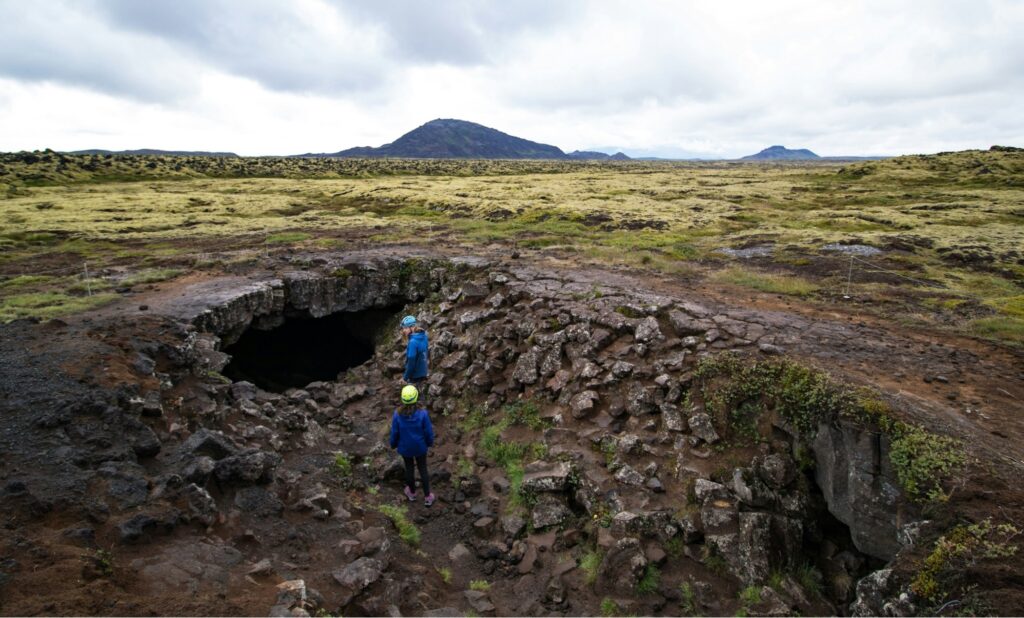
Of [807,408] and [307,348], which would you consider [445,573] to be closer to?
[807,408]

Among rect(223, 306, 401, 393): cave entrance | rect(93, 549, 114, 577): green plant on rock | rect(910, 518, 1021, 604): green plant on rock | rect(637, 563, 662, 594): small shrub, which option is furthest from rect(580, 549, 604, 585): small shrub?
rect(223, 306, 401, 393): cave entrance

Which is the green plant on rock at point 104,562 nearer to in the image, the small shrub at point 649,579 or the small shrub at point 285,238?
the small shrub at point 649,579

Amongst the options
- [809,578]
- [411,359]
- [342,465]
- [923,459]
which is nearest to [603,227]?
[411,359]

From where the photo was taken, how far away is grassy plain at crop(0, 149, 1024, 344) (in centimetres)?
1845

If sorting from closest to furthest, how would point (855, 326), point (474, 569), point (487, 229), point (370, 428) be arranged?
point (474, 569), point (855, 326), point (370, 428), point (487, 229)

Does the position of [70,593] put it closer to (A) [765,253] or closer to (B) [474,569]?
(B) [474,569]

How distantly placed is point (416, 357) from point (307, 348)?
37.8 feet

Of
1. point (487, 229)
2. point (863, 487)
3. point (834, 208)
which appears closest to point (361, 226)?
point (487, 229)

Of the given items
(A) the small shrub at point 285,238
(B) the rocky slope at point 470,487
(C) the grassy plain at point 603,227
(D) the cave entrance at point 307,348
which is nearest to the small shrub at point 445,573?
(B) the rocky slope at point 470,487

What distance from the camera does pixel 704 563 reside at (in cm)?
830

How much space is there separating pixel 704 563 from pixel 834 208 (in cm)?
5051

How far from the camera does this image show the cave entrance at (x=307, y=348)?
2023cm

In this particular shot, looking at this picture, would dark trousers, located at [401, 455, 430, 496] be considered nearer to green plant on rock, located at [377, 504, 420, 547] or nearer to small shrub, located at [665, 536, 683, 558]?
green plant on rock, located at [377, 504, 420, 547]

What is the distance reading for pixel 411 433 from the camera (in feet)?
34.3
